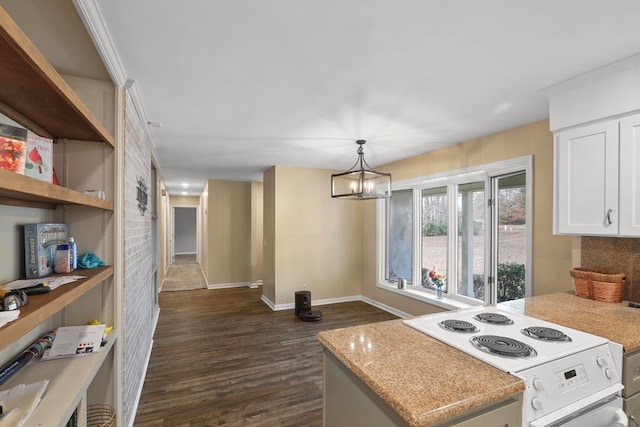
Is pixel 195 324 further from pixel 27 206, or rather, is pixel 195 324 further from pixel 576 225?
pixel 576 225

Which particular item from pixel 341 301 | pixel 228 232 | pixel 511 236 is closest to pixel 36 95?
pixel 511 236

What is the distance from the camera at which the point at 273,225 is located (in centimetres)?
527

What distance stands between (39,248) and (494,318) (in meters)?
2.46

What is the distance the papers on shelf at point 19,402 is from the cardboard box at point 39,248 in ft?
1.63

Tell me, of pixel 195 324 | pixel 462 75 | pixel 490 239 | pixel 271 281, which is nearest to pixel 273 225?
pixel 271 281

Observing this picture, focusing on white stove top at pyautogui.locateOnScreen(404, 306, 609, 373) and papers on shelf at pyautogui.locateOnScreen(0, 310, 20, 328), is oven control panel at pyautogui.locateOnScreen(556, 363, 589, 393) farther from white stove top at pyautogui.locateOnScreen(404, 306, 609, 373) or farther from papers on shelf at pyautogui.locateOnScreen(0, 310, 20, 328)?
papers on shelf at pyautogui.locateOnScreen(0, 310, 20, 328)

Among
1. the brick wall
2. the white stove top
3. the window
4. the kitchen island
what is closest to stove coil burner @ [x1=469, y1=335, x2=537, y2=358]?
the white stove top

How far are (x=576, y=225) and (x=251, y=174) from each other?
5236 mm

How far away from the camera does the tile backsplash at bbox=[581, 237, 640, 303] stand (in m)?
2.18

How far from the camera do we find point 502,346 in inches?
55.2

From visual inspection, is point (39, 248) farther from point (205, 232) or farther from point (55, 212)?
point (205, 232)

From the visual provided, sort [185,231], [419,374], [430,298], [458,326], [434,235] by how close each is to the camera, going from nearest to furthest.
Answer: [419,374]
[458,326]
[430,298]
[434,235]
[185,231]

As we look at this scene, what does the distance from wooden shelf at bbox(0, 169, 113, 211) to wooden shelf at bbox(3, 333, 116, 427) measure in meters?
0.76

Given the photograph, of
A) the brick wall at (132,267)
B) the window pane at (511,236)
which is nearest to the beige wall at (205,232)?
the brick wall at (132,267)
